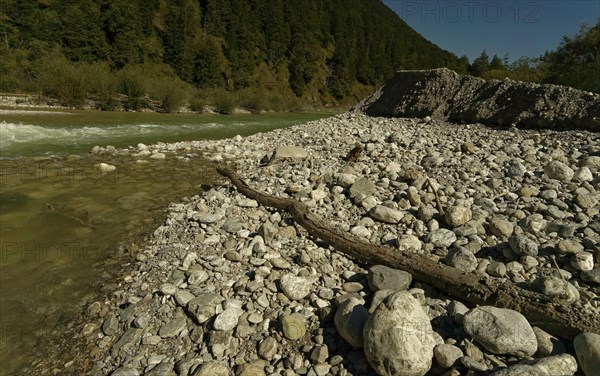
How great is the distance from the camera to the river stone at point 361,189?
4699 millimetres

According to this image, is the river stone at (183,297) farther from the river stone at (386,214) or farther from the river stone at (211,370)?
the river stone at (386,214)

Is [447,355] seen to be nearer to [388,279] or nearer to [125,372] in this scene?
[388,279]

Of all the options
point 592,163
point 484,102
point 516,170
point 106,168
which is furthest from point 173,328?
point 484,102

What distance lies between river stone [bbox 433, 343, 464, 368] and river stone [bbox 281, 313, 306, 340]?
981mm

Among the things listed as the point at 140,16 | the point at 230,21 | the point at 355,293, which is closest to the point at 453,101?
the point at 355,293

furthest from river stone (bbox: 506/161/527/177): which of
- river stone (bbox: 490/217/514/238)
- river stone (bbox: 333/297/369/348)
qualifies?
river stone (bbox: 333/297/369/348)

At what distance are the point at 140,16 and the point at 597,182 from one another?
63249 mm

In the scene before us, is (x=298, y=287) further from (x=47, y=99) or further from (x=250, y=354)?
(x=47, y=99)

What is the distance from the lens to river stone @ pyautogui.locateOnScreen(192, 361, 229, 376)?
2.16m

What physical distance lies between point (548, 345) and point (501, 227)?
5.76 ft

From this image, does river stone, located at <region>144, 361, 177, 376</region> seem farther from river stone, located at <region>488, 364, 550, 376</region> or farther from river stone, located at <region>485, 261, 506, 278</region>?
river stone, located at <region>485, 261, 506, 278</region>

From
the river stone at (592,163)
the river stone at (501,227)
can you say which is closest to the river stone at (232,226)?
the river stone at (501,227)

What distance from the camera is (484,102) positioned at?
988 centimetres

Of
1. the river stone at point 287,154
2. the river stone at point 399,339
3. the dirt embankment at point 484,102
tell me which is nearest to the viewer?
the river stone at point 399,339
